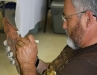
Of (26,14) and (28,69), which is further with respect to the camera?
(26,14)

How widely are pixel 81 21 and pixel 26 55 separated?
0.33 meters

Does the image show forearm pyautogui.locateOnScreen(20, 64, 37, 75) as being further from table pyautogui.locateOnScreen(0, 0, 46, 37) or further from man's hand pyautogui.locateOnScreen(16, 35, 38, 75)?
table pyautogui.locateOnScreen(0, 0, 46, 37)

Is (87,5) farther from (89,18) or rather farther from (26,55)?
(26,55)

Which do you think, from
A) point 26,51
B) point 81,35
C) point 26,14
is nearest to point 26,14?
point 26,14

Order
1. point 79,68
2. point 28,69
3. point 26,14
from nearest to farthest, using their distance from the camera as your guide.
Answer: point 79,68 < point 28,69 < point 26,14

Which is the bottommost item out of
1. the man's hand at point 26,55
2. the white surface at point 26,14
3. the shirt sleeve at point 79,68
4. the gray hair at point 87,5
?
the white surface at point 26,14

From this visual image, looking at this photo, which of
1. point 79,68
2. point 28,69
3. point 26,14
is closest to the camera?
point 79,68

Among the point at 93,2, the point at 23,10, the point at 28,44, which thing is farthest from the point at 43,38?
the point at 93,2

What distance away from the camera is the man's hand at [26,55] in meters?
1.15

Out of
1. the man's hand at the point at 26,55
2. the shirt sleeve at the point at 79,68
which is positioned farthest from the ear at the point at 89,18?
the man's hand at the point at 26,55

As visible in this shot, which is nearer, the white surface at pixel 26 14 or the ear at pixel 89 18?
the ear at pixel 89 18

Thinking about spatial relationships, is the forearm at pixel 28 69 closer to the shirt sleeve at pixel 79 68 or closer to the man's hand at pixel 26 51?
the man's hand at pixel 26 51

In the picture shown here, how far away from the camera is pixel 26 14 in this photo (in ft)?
7.64

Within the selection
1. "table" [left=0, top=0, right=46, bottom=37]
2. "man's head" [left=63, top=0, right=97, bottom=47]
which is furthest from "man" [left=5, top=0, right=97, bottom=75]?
"table" [left=0, top=0, right=46, bottom=37]
